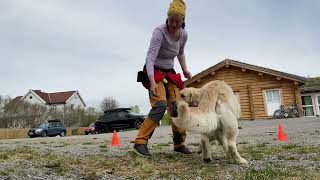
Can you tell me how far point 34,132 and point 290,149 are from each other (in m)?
34.3

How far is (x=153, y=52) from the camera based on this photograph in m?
5.93

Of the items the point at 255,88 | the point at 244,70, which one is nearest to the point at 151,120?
the point at 244,70

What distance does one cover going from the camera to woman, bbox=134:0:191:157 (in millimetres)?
5777

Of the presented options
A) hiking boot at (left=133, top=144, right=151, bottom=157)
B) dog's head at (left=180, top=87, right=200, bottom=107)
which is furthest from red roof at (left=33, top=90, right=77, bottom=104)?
dog's head at (left=180, top=87, right=200, bottom=107)

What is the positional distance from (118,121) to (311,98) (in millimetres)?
16999

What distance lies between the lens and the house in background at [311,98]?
3341 centimetres

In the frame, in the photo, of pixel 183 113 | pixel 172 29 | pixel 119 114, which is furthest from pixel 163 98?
pixel 119 114

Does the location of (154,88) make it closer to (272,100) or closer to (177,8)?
(177,8)

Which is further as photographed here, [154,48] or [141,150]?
[154,48]

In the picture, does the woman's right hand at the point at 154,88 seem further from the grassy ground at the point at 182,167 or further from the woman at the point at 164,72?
the grassy ground at the point at 182,167

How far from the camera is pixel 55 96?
92312 mm

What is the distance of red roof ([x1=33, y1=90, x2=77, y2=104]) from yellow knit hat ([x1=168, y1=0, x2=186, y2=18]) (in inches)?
3415

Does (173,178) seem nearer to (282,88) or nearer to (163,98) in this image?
(163,98)

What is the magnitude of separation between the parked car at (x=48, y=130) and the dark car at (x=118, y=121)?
6.57 m
